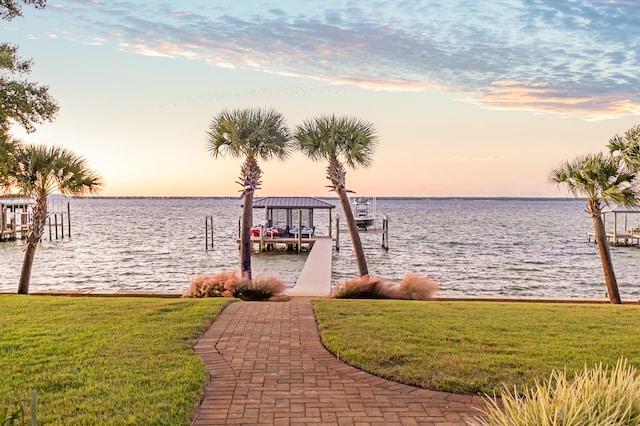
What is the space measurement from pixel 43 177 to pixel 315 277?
1027cm

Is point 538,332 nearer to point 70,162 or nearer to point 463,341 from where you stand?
point 463,341

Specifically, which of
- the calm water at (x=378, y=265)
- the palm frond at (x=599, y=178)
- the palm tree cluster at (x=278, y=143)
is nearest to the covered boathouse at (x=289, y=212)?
the calm water at (x=378, y=265)

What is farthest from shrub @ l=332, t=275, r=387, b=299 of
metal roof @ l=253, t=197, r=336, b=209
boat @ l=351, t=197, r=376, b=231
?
boat @ l=351, t=197, r=376, b=231

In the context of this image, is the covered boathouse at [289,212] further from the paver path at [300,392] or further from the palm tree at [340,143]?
the paver path at [300,392]

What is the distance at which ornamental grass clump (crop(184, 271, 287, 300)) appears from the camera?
14453 millimetres

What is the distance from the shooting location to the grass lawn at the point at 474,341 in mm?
6414

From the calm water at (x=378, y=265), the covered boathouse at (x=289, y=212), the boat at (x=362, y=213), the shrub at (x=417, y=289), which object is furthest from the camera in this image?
the boat at (x=362, y=213)

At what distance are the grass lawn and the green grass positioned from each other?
228 centimetres

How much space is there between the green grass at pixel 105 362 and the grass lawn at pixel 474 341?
2.28 meters

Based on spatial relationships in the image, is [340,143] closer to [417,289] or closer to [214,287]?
[417,289]

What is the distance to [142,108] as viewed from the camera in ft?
90.2

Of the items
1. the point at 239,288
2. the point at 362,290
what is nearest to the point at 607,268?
the point at 362,290

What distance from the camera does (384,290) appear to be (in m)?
15.4

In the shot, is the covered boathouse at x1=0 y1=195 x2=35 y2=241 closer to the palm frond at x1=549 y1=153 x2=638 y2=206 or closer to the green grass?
the green grass
